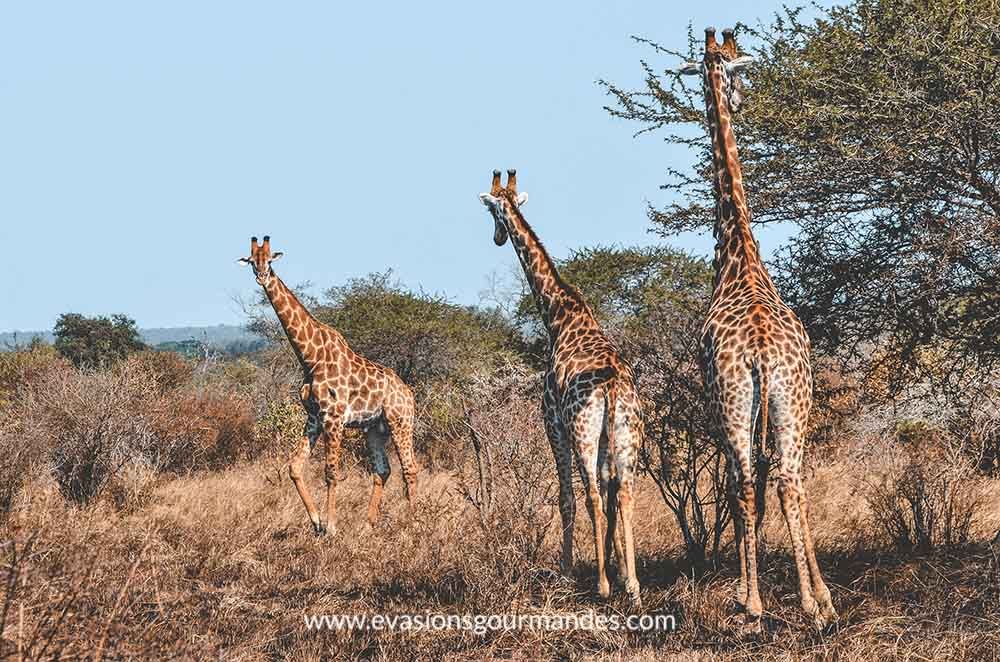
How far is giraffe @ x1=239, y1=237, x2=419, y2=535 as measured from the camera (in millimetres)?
11031

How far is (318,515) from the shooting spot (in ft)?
34.3

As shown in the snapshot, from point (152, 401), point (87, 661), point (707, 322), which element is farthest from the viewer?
point (152, 401)

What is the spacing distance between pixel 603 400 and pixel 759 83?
3392 mm

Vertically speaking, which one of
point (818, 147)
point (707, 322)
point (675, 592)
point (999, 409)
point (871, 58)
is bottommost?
point (675, 592)

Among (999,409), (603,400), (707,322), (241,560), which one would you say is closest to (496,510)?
(603,400)

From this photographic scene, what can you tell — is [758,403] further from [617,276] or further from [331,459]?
[617,276]

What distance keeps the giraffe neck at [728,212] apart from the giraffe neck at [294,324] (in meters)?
5.16

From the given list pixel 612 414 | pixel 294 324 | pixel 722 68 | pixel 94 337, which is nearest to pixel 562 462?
pixel 612 414

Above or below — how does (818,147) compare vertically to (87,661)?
above

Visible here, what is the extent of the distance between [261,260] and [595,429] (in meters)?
5.28

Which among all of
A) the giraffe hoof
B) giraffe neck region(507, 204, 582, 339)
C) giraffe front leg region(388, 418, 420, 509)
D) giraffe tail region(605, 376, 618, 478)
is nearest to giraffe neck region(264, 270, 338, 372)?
giraffe front leg region(388, 418, 420, 509)

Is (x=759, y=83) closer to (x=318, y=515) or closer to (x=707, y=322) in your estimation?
(x=707, y=322)

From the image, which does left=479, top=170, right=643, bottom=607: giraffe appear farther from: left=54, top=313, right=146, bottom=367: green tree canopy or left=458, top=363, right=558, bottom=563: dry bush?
left=54, top=313, right=146, bottom=367: green tree canopy

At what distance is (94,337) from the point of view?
125ft
